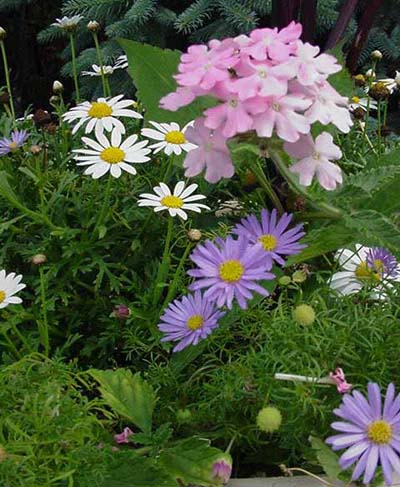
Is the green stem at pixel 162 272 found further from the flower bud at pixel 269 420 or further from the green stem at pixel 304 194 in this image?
the flower bud at pixel 269 420

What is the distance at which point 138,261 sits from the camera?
0.95m

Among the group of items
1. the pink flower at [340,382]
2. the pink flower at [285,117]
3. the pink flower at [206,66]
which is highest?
the pink flower at [206,66]

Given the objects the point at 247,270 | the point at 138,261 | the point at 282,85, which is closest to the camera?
the point at 282,85

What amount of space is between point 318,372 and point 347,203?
8.1 inches

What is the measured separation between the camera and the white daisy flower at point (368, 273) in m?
0.82

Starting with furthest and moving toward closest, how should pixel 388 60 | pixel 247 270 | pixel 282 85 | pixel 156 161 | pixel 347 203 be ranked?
Answer: 1. pixel 388 60
2. pixel 156 161
3. pixel 347 203
4. pixel 247 270
5. pixel 282 85

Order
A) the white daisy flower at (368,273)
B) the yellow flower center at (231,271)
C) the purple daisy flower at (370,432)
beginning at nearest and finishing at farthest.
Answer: the purple daisy flower at (370,432) < the yellow flower center at (231,271) < the white daisy flower at (368,273)

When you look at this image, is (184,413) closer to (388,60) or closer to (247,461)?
(247,461)

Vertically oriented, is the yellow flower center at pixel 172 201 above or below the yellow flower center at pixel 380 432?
below

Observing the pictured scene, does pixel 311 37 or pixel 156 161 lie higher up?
pixel 311 37

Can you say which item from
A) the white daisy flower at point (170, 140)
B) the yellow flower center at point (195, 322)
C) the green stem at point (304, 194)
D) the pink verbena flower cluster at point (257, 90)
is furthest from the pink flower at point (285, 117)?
the white daisy flower at point (170, 140)

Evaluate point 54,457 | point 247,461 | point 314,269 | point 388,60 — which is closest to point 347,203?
point 314,269

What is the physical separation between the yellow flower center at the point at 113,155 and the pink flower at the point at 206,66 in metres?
0.27

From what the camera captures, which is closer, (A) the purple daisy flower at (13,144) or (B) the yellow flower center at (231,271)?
(B) the yellow flower center at (231,271)
